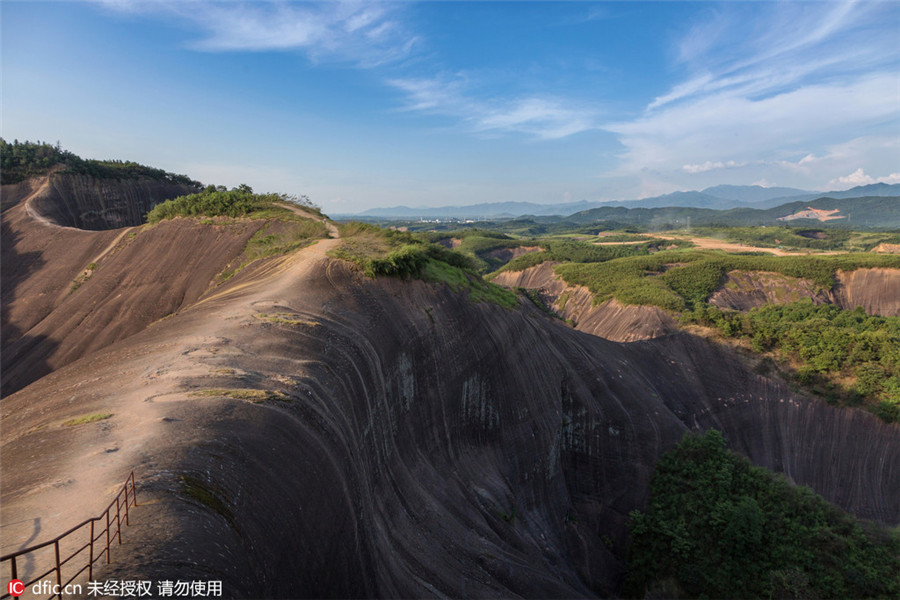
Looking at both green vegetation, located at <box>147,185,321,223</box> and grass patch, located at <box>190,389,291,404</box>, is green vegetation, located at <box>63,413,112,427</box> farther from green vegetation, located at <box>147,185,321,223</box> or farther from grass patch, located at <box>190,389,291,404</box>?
green vegetation, located at <box>147,185,321,223</box>

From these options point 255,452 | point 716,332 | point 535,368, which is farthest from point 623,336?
point 255,452

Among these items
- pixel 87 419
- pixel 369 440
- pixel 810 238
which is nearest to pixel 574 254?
pixel 810 238

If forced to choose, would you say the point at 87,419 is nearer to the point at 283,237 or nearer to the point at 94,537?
the point at 94,537

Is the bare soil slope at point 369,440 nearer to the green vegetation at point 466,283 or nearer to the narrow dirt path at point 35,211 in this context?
the green vegetation at point 466,283

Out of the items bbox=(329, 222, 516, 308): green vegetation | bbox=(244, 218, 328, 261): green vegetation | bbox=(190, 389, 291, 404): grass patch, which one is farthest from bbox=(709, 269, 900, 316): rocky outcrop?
bbox=(190, 389, 291, 404): grass patch

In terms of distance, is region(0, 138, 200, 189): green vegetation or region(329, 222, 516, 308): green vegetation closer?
region(329, 222, 516, 308): green vegetation

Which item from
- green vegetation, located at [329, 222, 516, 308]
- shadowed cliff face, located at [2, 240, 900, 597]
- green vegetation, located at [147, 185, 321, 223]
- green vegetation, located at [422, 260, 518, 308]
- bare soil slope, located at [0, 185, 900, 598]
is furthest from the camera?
green vegetation, located at [147, 185, 321, 223]
